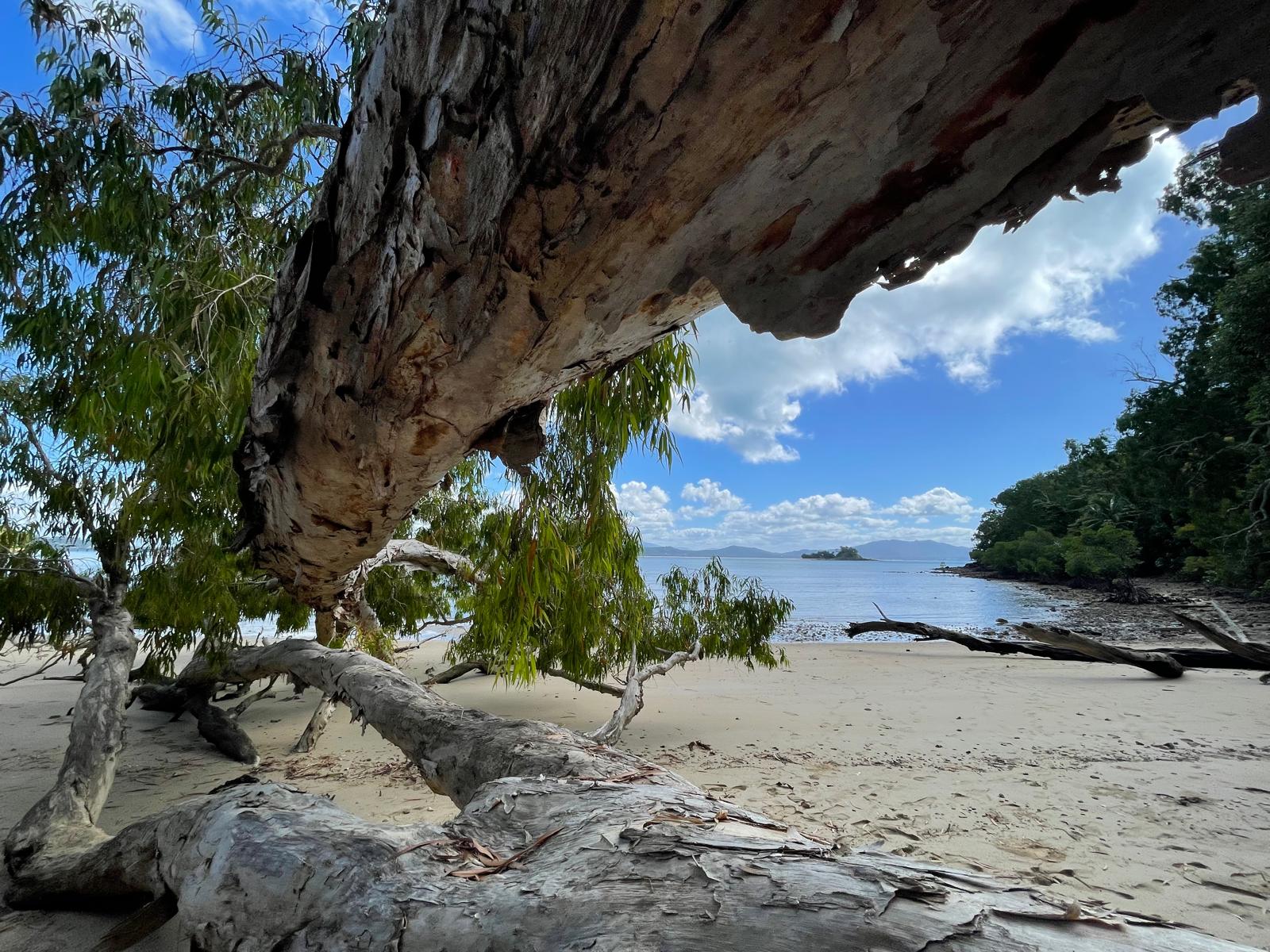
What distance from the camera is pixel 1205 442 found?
53.2 ft

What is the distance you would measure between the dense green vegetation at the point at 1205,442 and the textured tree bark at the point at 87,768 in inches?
333

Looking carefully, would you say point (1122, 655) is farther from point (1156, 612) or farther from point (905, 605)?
point (905, 605)

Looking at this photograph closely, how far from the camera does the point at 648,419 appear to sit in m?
3.13

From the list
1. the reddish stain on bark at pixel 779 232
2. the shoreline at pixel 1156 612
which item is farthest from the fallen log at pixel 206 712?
the shoreline at pixel 1156 612

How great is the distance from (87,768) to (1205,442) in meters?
21.5

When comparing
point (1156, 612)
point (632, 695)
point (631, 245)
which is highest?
point (631, 245)

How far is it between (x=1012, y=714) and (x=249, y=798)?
6602 millimetres

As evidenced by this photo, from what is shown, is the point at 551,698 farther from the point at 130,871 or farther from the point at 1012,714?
the point at 130,871

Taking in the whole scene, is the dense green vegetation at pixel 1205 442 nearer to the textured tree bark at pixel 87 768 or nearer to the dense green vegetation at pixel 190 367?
the dense green vegetation at pixel 190 367

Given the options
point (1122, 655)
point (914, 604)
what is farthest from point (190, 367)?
point (914, 604)

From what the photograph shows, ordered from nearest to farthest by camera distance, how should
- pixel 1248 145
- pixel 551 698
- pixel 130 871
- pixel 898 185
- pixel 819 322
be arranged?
pixel 1248 145
pixel 898 185
pixel 819 322
pixel 130 871
pixel 551 698

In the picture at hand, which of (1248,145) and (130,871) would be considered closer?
(1248,145)

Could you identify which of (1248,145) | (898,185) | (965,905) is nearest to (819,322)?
(898,185)

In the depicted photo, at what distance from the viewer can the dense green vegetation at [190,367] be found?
109 inches
